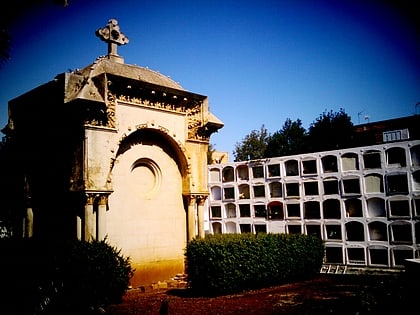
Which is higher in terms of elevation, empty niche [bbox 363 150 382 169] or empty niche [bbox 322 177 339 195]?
empty niche [bbox 363 150 382 169]

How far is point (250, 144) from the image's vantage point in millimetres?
51781

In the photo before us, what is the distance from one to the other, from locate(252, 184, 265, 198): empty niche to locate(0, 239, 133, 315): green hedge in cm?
1399

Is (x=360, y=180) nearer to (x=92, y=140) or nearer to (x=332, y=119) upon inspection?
(x=92, y=140)

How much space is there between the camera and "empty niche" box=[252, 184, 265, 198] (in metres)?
22.7

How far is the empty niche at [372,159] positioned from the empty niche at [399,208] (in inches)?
77.2

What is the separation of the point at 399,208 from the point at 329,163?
4264 millimetres

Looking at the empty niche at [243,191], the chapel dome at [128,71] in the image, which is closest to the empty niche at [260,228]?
the empty niche at [243,191]

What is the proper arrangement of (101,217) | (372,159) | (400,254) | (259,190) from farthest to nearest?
1. (259,190)
2. (372,159)
3. (400,254)
4. (101,217)

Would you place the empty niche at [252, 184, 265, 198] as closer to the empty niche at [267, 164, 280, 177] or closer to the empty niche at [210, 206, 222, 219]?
the empty niche at [267, 164, 280, 177]

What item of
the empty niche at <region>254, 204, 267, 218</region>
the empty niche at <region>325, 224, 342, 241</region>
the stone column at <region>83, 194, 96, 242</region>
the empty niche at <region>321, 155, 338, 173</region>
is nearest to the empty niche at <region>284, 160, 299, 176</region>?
the empty niche at <region>321, 155, 338, 173</region>

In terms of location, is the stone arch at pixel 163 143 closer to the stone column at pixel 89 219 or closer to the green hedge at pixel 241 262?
the stone column at pixel 89 219

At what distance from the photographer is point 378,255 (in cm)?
1792

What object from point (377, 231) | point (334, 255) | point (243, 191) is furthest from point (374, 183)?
point (243, 191)

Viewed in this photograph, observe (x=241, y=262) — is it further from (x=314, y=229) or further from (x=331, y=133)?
(x=331, y=133)
